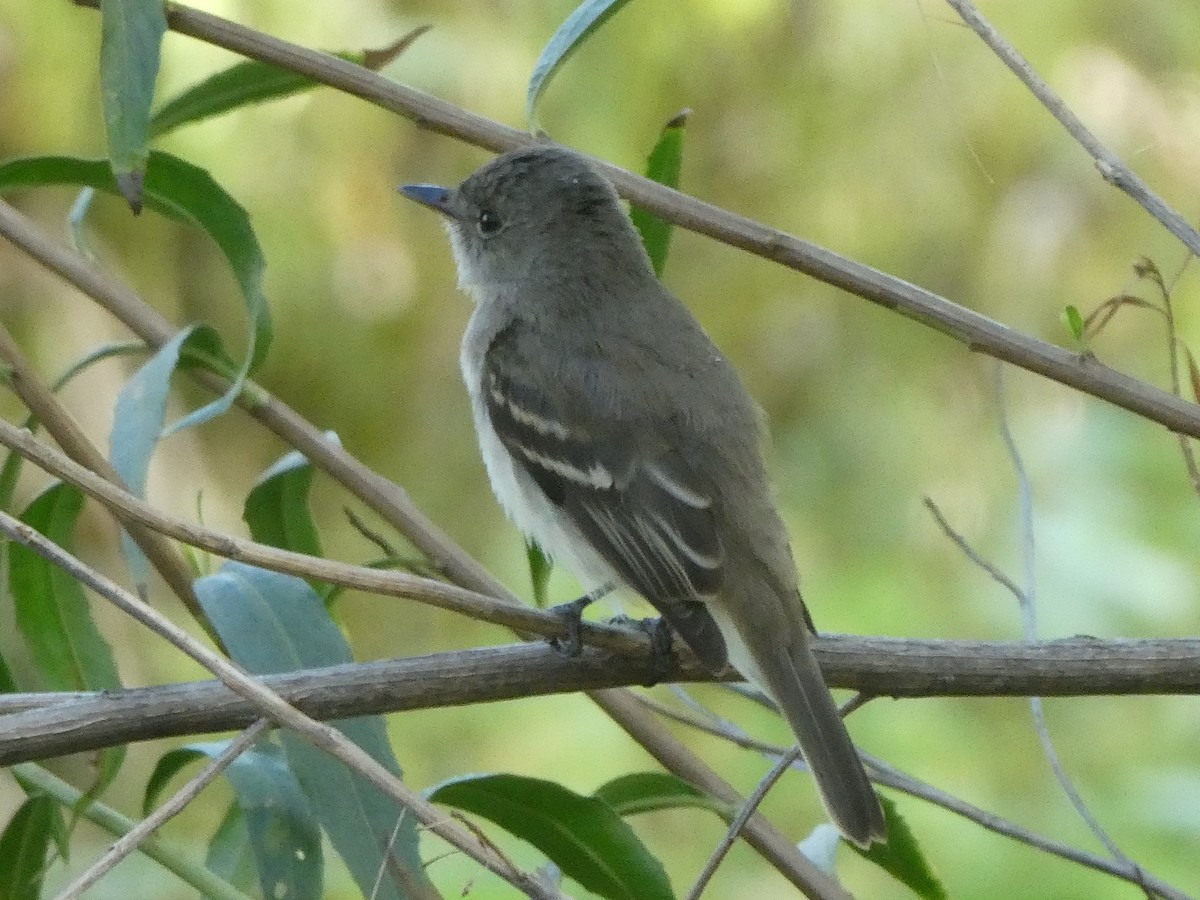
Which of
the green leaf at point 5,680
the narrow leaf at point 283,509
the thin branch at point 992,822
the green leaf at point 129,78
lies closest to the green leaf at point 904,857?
the thin branch at point 992,822

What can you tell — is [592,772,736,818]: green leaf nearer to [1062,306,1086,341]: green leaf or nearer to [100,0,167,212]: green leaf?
[1062,306,1086,341]: green leaf

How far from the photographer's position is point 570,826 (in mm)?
2283

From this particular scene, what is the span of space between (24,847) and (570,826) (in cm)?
85

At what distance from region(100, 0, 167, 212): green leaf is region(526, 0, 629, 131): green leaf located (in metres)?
0.57

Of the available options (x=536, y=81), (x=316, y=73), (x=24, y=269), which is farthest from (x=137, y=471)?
(x=24, y=269)

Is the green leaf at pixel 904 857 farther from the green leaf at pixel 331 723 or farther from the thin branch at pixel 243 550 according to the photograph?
the thin branch at pixel 243 550

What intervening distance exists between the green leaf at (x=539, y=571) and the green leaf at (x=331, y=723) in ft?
1.58

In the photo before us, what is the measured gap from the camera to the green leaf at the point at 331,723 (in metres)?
2.15

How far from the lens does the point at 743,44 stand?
5.11 metres

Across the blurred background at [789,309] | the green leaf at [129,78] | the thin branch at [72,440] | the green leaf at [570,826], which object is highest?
the blurred background at [789,309]

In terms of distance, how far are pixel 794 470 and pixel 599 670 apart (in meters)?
3.33

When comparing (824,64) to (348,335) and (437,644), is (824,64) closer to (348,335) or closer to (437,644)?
(348,335)

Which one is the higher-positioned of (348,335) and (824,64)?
(824,64)

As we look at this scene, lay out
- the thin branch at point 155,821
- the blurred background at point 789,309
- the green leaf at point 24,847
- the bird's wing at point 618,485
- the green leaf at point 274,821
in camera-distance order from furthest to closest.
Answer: the blurred background at point 789,309 → the bird's wing at point 618,485 → the green leaf at point 24,847 → the green leaf at point 274,821 → the thin branch at point 155,821
